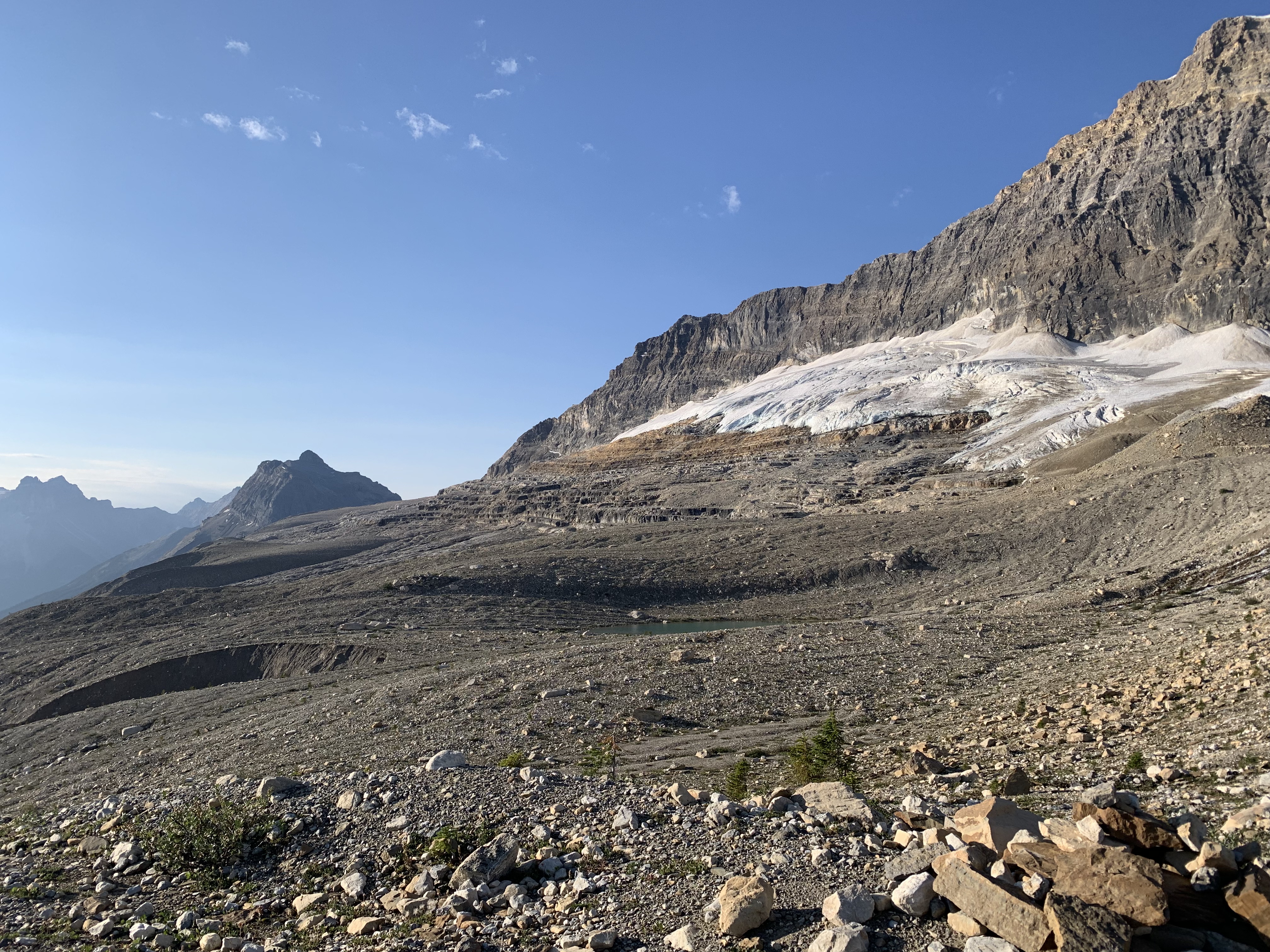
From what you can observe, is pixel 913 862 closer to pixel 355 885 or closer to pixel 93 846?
pixel 355 885

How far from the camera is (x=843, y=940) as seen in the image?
5715mm

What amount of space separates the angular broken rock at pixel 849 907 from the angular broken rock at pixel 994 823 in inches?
47.9

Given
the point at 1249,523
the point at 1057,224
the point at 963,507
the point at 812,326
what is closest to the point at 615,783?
the point at 1249,523

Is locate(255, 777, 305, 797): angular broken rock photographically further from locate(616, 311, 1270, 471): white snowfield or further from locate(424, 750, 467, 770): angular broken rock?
locate(616, 311, 1270, 471): white snowfield

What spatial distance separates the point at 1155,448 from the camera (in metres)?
54.4

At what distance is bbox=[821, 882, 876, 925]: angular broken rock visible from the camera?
6.07 meters

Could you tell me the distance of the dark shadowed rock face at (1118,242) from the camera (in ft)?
358

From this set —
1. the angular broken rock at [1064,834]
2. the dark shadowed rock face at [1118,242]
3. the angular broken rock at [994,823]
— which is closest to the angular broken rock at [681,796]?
the angular broken rock at [994,823]

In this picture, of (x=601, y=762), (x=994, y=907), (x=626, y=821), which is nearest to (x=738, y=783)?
(x=626, y=821)

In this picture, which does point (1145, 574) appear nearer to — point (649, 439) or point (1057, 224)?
point (649, 439)

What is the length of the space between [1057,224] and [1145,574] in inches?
4857

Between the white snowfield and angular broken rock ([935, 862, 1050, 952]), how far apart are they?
72.4 m

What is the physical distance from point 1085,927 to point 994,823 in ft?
5.21

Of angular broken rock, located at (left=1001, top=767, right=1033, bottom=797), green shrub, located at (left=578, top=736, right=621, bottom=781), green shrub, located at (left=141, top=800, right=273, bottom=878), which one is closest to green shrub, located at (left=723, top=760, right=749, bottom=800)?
green shrub, located at (left=578, top=736, right=621, bottom=781)
